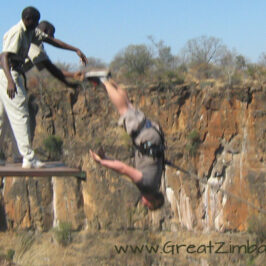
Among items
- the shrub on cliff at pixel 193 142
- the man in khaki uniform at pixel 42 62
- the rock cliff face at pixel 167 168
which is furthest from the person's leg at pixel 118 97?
the shrub on cliff at pixel 193 142

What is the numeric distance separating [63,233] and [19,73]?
1975 cm

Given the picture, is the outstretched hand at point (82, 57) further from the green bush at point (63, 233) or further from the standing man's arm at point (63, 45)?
the green bush at point (63, 233)

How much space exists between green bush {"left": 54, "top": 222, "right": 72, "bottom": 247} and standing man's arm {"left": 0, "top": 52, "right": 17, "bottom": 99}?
65.2 feet

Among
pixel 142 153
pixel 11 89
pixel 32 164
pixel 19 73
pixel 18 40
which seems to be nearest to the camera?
pixel 142 153

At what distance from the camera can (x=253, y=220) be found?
24031 mm

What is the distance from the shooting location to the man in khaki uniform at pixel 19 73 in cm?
667

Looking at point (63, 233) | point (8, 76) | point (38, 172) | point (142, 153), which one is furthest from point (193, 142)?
point (142, 153)

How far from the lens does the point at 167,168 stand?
2481cm

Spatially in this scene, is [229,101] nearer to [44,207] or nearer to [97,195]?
[97,195]

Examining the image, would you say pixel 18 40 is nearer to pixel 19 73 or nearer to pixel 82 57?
pixel 19 73

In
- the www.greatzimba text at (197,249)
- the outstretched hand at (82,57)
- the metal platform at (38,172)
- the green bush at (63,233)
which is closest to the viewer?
the metal platform at (38,172)

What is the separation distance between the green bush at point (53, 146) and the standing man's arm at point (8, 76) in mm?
18904

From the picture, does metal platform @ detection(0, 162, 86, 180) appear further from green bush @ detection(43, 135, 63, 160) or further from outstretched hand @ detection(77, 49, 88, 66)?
green bush @ detection(43, 135, 63, 160)

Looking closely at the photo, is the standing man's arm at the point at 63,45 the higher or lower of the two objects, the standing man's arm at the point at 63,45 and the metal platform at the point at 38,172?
the higher
